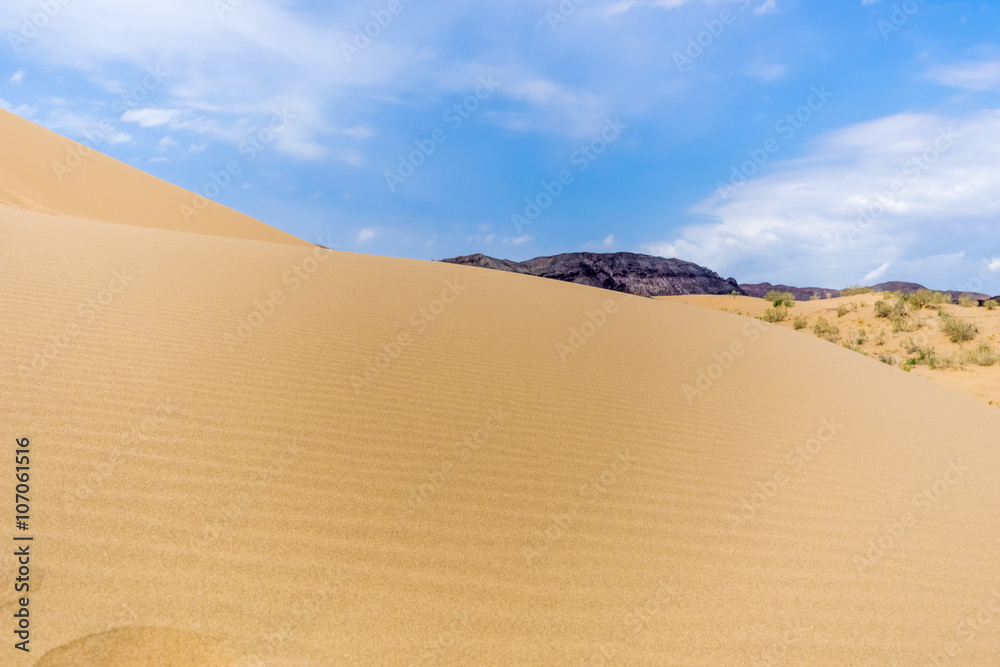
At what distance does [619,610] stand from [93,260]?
23.4 feet

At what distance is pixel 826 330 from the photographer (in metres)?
16.5

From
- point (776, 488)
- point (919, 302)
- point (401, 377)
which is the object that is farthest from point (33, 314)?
point (919, 302)

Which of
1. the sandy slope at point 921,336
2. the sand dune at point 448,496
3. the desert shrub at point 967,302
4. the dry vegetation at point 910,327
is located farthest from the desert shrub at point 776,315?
the sand dune at point 448,496

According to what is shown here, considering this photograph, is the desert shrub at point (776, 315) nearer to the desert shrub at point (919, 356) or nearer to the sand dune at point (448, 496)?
the desert shrub at point (919, 356)

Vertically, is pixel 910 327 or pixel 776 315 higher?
pixel 776 315

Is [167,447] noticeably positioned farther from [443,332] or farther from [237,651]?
[443,332]

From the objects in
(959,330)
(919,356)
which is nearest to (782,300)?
(959,330)

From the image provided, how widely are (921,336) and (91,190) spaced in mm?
27610

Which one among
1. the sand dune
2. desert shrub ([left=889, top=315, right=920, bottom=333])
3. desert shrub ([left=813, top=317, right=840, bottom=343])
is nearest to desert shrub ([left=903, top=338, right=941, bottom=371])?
desert shrub ([left=889, top=315, right=920, bottom=333])

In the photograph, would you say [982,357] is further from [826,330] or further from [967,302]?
[967,302]

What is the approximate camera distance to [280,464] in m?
3.58

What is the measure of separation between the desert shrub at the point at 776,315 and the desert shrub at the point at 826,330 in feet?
6.24

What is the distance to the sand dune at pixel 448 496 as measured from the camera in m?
2.63

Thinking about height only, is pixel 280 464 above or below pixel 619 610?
above
